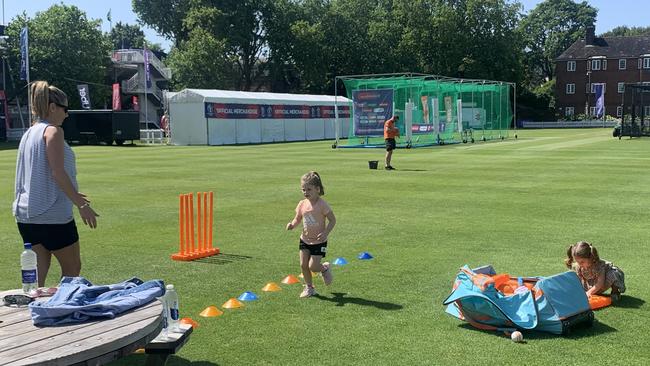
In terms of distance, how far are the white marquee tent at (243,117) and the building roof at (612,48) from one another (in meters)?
56.2

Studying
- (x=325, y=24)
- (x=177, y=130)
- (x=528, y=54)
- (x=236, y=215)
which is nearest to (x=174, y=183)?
(x=236, y=215)

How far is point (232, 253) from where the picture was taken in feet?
29.9

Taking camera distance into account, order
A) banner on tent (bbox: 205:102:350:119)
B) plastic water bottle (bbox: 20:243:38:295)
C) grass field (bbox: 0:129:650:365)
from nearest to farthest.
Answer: plastic water bottle (bbox: 20:243:38:295) < grass field (bbox: 0:129:650:365) < banner on tent (bbox: 205:102:350:119)

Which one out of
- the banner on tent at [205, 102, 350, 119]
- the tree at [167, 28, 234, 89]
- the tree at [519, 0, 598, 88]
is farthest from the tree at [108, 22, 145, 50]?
the banner on tent at [205, 102, 350, 119]

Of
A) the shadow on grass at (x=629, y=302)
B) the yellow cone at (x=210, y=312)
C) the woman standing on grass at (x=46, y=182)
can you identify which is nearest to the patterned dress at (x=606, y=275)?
the shadow on grass at (x=629, y=302)

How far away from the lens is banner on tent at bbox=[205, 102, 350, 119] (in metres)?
43.5

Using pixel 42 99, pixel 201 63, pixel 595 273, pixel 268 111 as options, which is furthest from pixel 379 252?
pixel 201 63

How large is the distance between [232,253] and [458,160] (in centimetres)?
1775

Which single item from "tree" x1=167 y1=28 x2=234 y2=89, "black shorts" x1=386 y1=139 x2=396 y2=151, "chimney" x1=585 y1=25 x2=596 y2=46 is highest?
"chimney" x1=585 y1=25 x2=596 y2=46

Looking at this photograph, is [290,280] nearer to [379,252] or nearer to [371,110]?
[379,252]

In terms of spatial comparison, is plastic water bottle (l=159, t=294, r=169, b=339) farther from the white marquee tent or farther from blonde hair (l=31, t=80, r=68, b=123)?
the white marquee tent

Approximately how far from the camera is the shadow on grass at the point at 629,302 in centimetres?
638

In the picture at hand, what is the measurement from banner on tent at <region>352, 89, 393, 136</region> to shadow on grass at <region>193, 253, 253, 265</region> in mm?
27000

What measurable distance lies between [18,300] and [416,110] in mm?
35404
